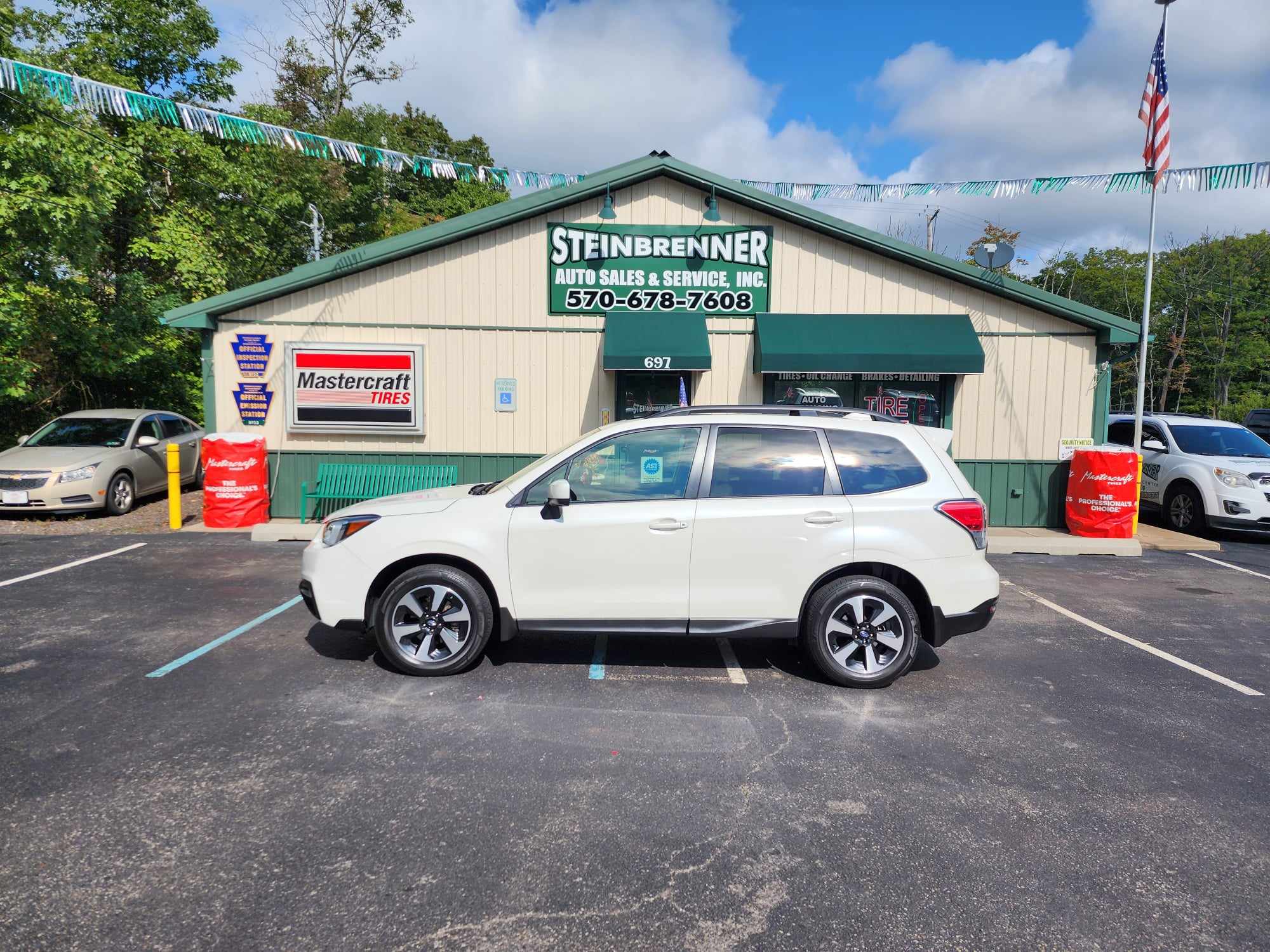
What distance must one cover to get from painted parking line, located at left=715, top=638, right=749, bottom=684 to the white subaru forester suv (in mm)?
406

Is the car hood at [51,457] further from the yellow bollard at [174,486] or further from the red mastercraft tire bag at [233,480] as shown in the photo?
the red mastercraft tire bag at [233,480]

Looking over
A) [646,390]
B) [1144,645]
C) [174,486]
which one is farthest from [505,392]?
[1144,645]

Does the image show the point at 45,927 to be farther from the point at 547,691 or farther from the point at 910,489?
the point at 910,489

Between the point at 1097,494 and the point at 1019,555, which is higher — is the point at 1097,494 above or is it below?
above

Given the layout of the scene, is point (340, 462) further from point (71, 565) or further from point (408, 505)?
point (408, 505)

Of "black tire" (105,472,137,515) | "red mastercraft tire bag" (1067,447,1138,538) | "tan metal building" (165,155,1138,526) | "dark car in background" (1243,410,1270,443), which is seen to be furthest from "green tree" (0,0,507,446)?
"dark car in background" (1243,410,1270,443)

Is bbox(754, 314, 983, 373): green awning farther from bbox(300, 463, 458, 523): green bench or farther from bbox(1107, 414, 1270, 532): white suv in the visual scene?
bbox(300, 463, 458, 523): green bench

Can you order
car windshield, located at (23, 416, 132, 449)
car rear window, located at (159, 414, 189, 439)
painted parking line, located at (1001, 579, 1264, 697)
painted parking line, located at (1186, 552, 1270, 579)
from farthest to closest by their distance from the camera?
car rear window, located at (159, 414, 189, 439) < car windshield, located at (23, 416, 132, 449) < painted parking line, located at (1186, 552, 1270, 579) < painted parking line, located at (1001, 579, 1264, 697)

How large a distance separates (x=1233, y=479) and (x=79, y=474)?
16774 mm

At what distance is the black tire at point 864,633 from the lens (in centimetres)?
486

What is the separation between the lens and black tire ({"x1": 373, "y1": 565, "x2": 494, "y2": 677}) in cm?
494

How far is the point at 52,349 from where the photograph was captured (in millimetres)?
16047

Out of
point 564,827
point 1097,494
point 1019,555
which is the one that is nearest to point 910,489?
point 564,827

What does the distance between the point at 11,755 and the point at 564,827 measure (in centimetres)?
288
